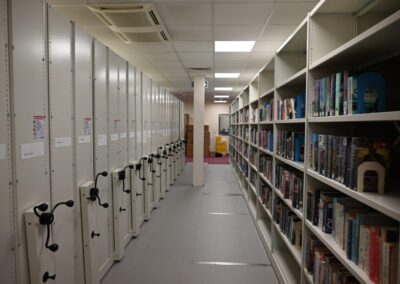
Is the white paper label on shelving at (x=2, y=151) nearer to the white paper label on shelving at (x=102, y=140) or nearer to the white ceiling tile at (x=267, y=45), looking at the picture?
the white paper label on shelving at (x=102, y=140)

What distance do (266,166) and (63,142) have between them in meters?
2.41

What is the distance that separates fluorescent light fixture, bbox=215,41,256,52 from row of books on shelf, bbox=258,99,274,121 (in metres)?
0.99

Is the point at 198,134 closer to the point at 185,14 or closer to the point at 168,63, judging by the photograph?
the point at 168,63

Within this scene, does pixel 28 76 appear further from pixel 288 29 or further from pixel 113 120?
pixel 288 29

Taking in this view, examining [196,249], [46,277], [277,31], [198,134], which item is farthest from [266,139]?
[198,134]

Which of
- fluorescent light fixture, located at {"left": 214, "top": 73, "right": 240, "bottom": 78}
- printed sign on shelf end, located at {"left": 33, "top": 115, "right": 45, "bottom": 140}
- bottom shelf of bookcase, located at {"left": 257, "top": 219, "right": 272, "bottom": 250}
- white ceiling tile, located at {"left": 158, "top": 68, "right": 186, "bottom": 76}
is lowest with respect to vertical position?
bottom shelf of bookcase, located at {"left": 257, "top": 219, "right": 272, "bottom": 250}

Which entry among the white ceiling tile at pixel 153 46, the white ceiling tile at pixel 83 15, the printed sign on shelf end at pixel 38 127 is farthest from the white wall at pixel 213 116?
the printed sign on shelf end at pixel 38 127

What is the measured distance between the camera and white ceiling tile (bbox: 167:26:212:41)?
11.5 ft

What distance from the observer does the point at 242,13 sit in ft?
9.87

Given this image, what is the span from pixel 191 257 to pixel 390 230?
7.30 feet

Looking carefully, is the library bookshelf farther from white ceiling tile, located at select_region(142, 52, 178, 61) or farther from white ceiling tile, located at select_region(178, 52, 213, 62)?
white ceiling tile, located at select_region(142, 52, 178, 61)

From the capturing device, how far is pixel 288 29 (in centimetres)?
354

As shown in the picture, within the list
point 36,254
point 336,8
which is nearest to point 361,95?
point 336,8

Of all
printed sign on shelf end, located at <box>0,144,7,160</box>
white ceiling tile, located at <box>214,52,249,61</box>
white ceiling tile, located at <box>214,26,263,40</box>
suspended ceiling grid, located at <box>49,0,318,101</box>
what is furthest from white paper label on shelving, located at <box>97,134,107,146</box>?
white ceiling tile, located at <box>214,52,249,61</box>
